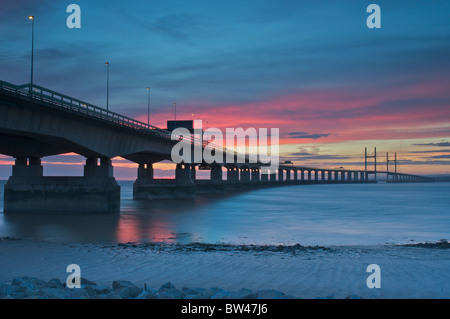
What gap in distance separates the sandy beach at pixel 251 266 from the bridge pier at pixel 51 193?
20762 millimetres

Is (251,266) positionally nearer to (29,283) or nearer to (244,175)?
(29,283)

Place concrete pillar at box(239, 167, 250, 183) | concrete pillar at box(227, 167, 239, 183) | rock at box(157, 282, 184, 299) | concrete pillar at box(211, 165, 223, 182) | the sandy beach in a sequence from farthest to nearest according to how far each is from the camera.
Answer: concrete pillar at box(239, 167, 250, 183)
concrete pillar at box(227, 167, 239, 183)
concrete pillar at box(211, 165, 223, 182)
the sandy beach
rock at box(157, 282, 184, 299)

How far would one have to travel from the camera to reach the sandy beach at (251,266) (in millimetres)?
11055

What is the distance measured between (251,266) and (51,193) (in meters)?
30.7

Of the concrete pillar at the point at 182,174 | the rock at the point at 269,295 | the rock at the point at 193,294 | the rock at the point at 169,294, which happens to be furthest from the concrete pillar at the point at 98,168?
the rock at the point at 269,295

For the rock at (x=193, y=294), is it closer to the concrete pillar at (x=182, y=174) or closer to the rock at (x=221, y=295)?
the rock at (x=221, y=295)

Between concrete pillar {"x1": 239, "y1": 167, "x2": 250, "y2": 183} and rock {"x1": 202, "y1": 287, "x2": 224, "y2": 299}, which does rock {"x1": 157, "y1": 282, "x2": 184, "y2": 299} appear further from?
concrete pillar {"x1": 239, "y1": 167, "x2": 250, "y2": 183}

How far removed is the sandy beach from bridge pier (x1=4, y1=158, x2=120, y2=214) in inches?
817

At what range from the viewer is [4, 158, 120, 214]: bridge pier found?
128ft

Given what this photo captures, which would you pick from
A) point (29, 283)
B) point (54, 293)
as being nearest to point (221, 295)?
point (54, 293)

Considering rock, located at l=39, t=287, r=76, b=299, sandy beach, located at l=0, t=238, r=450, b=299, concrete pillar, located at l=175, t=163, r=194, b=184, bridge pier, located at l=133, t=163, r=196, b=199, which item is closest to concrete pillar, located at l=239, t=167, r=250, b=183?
concrete pillar, located at l=175, t=163, r=194, b=184

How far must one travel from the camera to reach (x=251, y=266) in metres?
13.8

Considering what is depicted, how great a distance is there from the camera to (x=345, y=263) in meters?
14.4

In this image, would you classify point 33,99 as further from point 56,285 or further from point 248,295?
point 248,295
